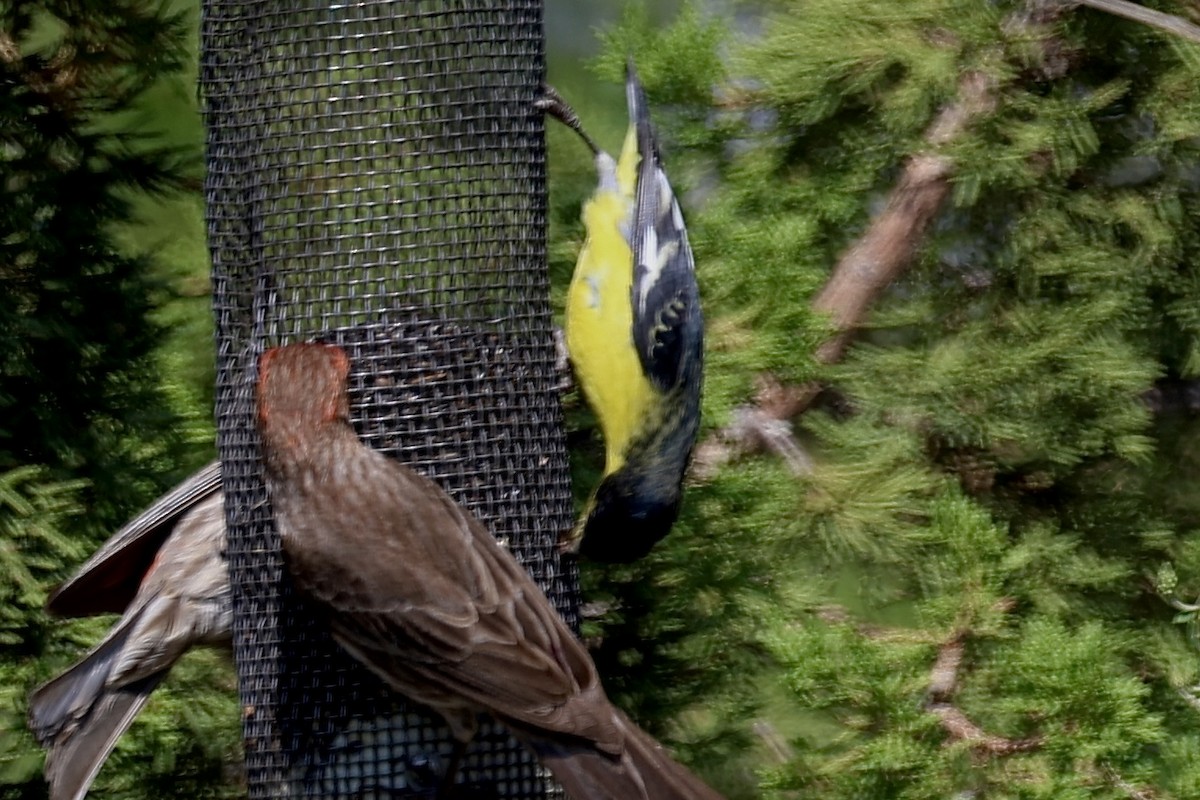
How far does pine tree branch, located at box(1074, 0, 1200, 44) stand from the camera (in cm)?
543

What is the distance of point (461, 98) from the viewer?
5.13m

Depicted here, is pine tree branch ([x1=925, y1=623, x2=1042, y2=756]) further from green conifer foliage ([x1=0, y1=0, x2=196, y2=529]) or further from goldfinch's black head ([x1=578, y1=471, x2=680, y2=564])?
green conifer foliage ([x1=0, y1=0, x2=196, y2=529])

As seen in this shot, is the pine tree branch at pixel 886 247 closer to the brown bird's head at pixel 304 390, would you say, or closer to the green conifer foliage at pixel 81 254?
the brown bird's head at pixel 304 390

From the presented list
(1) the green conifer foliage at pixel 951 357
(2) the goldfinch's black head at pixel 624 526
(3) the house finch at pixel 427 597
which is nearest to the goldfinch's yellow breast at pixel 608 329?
(1) the green conifer foliage at pixel 951 357

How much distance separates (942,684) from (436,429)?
1.61 metres

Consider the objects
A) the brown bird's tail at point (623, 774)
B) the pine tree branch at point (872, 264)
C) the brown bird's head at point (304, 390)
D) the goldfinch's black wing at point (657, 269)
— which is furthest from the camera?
the pine tree branch at point (872, 264)

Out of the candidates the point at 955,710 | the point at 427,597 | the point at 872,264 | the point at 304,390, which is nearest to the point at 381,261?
the point at 304,390

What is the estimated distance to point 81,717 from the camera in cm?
506

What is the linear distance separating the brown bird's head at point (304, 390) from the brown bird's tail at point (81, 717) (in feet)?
3.01

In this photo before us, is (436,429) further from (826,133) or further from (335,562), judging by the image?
(826,133)

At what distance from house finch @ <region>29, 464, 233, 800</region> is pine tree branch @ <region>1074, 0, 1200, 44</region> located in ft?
9.76

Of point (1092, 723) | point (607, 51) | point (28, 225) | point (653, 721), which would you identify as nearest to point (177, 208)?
point (28, 225)

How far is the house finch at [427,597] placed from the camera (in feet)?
14.6

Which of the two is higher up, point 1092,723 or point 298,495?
point 298,495
